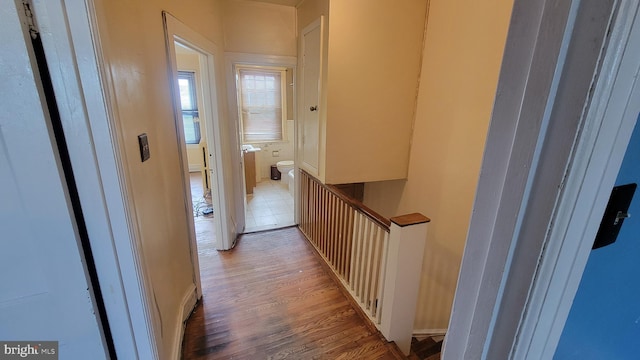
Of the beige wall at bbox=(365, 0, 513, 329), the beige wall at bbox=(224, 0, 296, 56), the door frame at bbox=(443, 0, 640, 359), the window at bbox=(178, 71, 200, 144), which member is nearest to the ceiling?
the beige wall at bbox=(224, 0, 296, 56)

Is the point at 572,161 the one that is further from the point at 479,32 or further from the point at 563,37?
the point at 479,32

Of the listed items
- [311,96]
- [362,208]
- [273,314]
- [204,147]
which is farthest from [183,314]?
[204,147]

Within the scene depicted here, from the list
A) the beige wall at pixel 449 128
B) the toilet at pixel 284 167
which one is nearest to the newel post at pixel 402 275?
the beige wall at pixel 449 128

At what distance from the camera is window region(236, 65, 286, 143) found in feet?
16.0

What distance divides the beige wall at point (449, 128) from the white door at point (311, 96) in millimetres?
938

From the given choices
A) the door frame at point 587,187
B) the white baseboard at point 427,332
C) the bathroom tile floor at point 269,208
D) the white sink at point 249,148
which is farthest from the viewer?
the white sink at point 249,148

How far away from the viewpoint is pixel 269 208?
393 cm

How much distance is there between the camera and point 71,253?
745 mm

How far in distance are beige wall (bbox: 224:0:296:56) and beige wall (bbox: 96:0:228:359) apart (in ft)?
1.93

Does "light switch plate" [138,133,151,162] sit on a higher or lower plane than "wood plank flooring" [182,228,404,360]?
higher

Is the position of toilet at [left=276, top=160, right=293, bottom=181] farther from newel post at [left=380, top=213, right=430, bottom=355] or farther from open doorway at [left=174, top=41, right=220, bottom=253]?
newel post at [left=380, top=213, right=430, bottom=355]

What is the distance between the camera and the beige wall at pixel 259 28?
2.51m

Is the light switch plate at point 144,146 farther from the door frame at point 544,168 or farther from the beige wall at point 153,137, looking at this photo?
the door frame at point 544,168

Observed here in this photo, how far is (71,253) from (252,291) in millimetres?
1568
